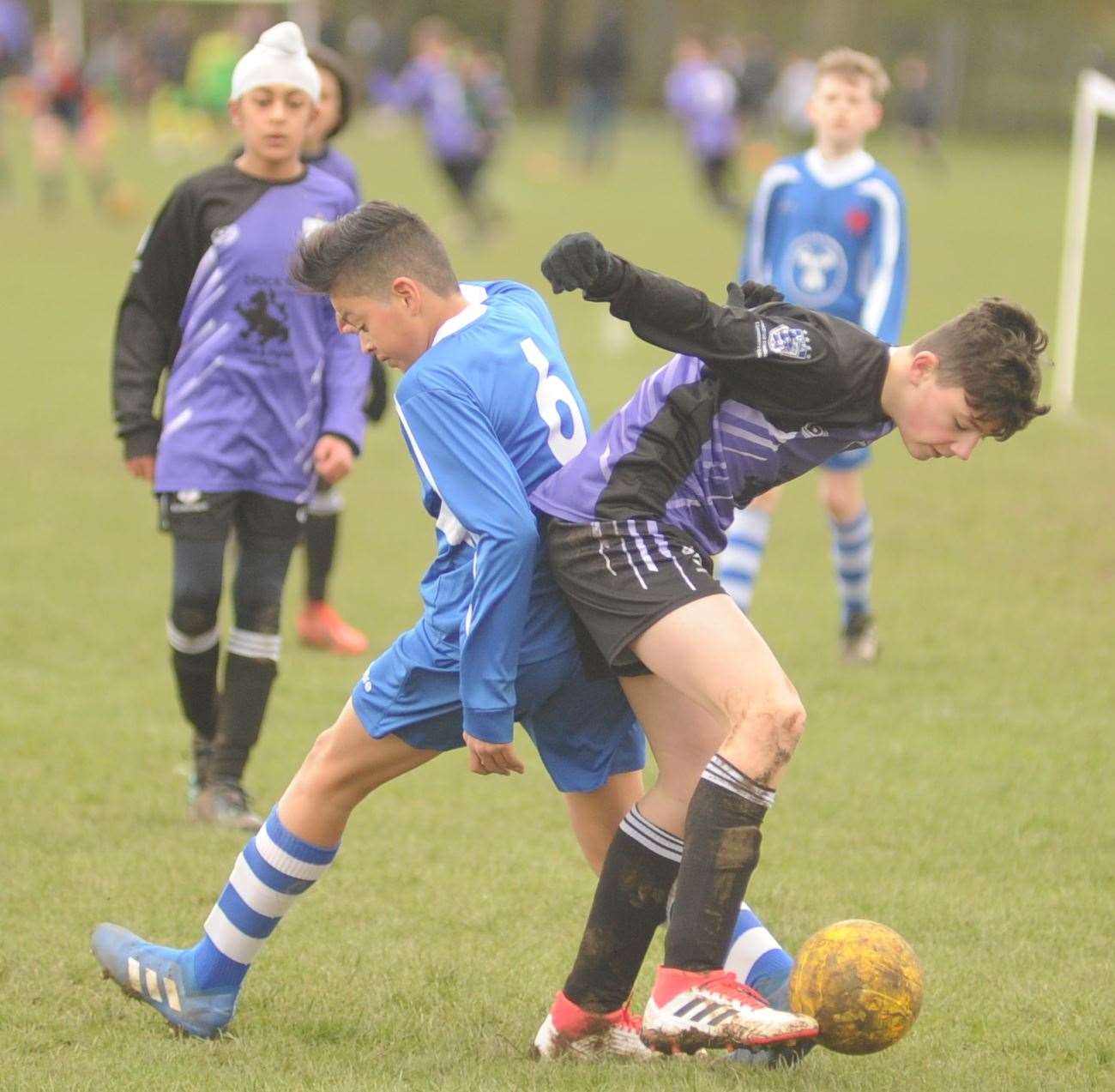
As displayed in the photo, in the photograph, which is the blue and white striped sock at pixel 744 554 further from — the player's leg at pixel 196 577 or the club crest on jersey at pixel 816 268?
the player's leg at pixel 196 577

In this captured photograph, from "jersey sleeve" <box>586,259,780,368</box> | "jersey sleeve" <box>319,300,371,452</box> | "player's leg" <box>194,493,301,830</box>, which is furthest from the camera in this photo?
"jersey sleeve" <box>319,300,371,452</box>

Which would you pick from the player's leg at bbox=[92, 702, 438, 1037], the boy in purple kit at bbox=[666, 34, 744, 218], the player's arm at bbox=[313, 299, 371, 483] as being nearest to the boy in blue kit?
the player's arm at bbox=[313, 299, 371, 483]

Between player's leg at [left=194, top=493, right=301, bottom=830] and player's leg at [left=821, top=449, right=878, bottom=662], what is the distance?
277 centimetres

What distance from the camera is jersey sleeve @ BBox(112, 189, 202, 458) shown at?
17.9ft

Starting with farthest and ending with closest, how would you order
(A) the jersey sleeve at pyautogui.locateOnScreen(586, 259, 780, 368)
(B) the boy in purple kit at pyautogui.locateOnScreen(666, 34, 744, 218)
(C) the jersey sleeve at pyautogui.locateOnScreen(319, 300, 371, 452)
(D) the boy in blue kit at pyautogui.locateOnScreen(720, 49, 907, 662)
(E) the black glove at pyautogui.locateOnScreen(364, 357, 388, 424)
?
1. (B) the boy in purple kit at pyautogui.locateOnScreen(666, 34, 744, 218)
2. (D) the boy in blue kit at pyautogui.locateOnScreen(720, 49, 907, 662)
3. (E) the black glove at pyautogui.locateOnScreen(364, 357, 388, 424)
4. (C) the jersey sleeve at pyautogui.locateOnScreen(319, 300, 371, 452)
5. (A) the jersey sleeve at pyautogui.locateOnScreen(586, 259, 780, 368)

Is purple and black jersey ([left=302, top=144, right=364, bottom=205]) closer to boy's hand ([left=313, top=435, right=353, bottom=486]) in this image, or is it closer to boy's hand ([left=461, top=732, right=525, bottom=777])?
boy's hand ([left=313, top=435, right=353, bottom=486])

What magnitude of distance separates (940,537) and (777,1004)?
611 cm

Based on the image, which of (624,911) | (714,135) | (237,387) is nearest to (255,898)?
(624,911)

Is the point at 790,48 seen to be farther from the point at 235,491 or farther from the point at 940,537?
the point at 235,491

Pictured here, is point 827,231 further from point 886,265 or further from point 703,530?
point 703,530

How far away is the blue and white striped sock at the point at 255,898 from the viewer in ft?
12.9

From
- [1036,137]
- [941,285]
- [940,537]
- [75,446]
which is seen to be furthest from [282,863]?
[1036,137]

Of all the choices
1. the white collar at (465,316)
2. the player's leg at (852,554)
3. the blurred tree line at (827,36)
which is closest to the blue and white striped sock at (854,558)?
the player's leg at (852,554)

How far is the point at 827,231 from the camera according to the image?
754 cm
